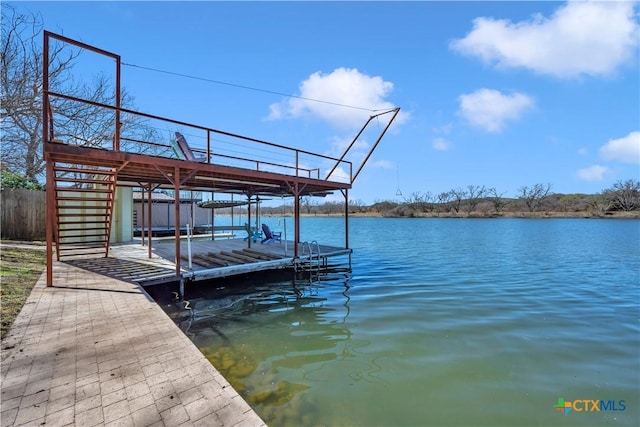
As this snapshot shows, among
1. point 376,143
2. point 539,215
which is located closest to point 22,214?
point 376,143

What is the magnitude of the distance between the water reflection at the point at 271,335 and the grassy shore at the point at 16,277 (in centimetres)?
222

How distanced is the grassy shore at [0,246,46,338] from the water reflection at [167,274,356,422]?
7.28ft

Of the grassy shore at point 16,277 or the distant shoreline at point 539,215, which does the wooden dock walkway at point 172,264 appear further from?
the distant shoreline at point 539,215

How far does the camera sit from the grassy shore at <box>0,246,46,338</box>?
14.0 ft

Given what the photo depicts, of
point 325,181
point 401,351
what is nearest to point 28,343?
point 401,351

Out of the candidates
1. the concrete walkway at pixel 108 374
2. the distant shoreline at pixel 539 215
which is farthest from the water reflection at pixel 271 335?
the distant shoreline at pixel 539 215

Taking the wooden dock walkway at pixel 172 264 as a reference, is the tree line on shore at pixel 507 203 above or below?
above

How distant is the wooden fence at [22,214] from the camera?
Answer: 1220 centimetres

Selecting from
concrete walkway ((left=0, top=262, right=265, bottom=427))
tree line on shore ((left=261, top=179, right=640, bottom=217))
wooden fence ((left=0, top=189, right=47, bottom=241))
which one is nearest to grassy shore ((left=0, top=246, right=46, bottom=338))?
concrete walkway ((left=0, top=262, right=265, bottom=427))

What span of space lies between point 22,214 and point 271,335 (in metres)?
12.9

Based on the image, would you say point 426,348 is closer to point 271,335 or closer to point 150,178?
point 271,335

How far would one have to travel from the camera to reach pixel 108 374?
2.74m

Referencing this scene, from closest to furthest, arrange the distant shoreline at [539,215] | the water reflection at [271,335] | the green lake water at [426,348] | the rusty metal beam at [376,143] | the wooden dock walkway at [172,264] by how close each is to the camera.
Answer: the green lake water at [426,348] → the water reflection at [271,335] → the wooden dock walkway at [172,264] → the rusty metal beam at [376,143] → the distant shoreline at [539,215]

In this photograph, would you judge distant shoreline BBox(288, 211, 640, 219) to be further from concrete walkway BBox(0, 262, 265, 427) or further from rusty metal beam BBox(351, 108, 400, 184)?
concrete walkway BBox(0, 262, 265, 427)
